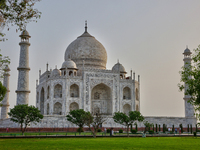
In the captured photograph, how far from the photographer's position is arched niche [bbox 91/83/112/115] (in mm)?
36469

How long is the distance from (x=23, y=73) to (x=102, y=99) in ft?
34.4

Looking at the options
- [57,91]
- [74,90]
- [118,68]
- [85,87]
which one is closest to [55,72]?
[57,91]

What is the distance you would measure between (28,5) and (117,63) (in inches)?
1187

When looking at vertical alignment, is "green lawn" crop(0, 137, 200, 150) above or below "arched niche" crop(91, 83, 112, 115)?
below

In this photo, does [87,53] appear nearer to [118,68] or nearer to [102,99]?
[118,68]

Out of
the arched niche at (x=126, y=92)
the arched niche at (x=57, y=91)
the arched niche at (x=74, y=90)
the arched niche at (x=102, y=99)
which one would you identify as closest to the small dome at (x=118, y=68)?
the arched niche at (x=126, y=92)

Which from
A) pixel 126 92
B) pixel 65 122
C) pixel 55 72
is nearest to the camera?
pixel 65 122

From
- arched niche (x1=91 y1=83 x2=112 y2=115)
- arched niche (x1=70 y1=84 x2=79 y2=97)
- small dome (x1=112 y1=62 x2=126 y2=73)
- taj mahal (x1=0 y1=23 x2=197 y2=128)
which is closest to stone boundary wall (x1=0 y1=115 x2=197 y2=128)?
taj mahal (x1=0 y1=23 x2=197 y2=128)

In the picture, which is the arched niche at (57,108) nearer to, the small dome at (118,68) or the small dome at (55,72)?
the small dome at (55,72)

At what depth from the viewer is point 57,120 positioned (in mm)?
30453

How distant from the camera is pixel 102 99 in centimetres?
3725

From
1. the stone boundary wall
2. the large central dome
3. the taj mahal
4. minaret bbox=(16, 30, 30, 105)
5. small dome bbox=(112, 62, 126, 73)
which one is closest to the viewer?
the stone boundary wall

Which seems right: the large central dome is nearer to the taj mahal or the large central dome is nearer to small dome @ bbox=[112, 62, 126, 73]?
the taj mahal

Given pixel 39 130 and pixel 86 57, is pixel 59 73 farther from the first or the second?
pixel 39 130
